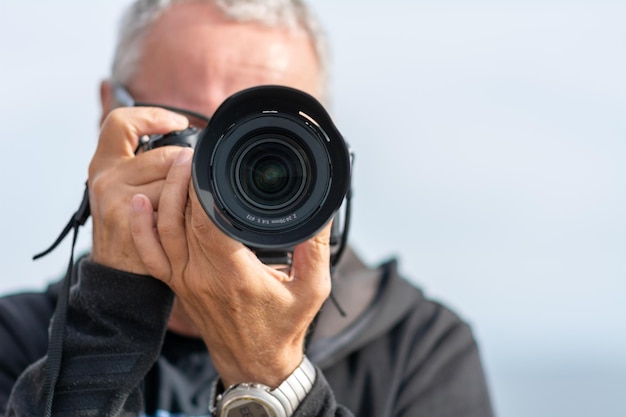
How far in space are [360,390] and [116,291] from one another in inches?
31.4

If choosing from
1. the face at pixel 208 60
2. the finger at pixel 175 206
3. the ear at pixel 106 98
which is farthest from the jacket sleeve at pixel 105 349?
the ear at pixel 106 98

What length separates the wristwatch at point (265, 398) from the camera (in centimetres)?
183

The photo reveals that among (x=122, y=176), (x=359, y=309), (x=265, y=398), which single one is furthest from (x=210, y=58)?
(x=265, y=398)

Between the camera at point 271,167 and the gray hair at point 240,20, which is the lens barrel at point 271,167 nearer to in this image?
the camera at point 271,167

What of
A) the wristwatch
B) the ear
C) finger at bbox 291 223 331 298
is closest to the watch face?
the wristwatch

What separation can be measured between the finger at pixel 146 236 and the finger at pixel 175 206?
2 centimetres

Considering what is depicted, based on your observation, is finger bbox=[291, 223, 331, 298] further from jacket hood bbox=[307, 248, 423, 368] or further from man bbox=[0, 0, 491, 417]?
jacket hood bbox=[307, 248, 423, 368]

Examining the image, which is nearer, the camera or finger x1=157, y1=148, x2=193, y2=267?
the camera

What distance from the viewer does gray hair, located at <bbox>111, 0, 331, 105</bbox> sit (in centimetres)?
264

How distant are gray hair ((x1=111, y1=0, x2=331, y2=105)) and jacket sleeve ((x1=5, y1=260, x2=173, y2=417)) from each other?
0.95m

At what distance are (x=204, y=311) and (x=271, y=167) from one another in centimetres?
36

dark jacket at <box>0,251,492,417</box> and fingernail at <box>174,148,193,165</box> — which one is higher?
fingernail at <box>174,148,193,165</box>

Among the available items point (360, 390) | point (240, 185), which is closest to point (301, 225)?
point (240, 185)

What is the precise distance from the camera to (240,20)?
260 cm
